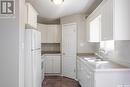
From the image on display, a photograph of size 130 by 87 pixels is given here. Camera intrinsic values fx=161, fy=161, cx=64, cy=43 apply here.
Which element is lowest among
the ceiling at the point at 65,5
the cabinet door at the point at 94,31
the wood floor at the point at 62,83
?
the wood floor at the point at 62,83

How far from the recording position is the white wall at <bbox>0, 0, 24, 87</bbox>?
2.65 meters

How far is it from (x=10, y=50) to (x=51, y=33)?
4.50 metres

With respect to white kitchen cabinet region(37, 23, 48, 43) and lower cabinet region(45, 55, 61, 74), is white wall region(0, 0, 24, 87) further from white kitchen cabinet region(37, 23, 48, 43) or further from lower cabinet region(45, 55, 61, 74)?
white kitchen cabinet region(37, 23, 48, 43)

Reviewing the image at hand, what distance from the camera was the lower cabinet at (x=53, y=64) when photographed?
6.60m

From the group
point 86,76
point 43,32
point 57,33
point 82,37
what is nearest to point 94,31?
point 82,37

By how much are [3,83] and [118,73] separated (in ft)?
6.55

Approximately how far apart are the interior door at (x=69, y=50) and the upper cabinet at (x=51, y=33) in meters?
0.61

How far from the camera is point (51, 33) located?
280 inches

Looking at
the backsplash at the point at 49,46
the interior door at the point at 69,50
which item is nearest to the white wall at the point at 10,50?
the interior door at the point at 69,50

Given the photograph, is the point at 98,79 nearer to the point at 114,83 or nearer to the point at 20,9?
the point at 114,83

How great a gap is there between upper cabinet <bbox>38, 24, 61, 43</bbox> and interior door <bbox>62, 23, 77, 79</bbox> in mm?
609

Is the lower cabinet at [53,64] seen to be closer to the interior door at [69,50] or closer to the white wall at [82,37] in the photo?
the interior door at [69,50]

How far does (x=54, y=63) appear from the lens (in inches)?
261

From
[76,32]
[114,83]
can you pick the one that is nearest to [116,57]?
[114,83]
